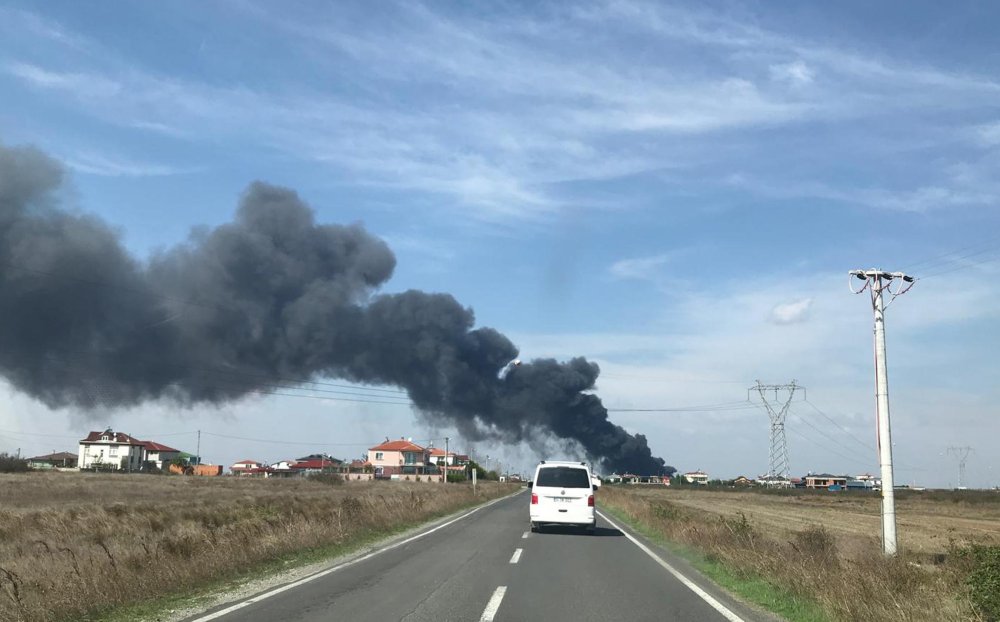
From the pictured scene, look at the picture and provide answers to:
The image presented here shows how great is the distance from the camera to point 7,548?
17812mm

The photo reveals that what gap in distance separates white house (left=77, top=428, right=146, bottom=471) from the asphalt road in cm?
12074

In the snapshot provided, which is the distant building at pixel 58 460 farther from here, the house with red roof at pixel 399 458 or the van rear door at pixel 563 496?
the van rear door at pixel 563 496

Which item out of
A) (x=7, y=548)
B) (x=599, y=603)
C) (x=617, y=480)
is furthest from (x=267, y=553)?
(x=617, y=480)

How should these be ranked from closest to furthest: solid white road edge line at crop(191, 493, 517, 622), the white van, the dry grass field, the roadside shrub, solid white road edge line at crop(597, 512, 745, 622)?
the roadside shrub
solid white road edge line at crop(191, 493, 517, 622)
solid white road edge line at crop(597, 512, 745, 622)
the white van
the dry grass field

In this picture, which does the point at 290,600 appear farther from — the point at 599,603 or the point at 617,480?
the point at 617,480

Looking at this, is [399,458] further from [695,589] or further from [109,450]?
[695,589]

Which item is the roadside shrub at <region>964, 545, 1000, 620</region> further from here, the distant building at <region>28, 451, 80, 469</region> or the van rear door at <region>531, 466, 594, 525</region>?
the distant building at <region>28, 451, 80, 469</region>

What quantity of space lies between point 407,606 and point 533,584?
9.78 feet

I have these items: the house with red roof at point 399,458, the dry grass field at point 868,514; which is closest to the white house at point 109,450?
the house with red roof at point 399,458

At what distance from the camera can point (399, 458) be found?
146 metres

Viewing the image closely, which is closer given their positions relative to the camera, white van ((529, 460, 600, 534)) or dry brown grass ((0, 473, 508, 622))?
dry brown grass ((0, 473, 508, 622))

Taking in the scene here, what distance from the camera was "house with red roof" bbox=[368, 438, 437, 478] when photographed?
14025 centimetres

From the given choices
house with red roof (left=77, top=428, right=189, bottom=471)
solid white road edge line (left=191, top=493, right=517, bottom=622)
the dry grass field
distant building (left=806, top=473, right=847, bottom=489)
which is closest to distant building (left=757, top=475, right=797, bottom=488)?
distant building (left=806, top=473, right=847, bottom=489)

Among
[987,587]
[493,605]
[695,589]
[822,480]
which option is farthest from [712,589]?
[822,480]
